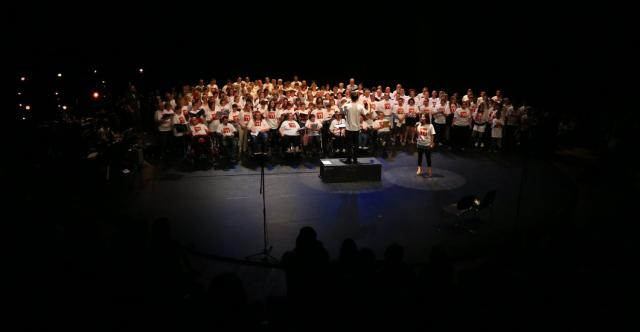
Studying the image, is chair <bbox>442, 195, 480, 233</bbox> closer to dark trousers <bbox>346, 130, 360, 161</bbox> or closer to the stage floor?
the stage floor

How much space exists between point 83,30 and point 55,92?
125 inches

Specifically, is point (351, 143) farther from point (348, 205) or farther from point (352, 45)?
point (352, 45)

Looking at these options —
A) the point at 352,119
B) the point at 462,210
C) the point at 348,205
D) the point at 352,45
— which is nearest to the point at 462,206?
the point at 462,210

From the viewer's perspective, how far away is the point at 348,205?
408 inches

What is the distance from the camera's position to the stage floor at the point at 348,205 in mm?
8594

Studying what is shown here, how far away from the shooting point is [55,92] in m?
16.5

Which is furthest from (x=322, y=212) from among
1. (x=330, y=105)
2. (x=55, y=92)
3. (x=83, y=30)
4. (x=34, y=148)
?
(x=83, y=30)

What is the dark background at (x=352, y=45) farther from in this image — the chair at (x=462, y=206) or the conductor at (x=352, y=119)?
the chair at (x=462, y=206)

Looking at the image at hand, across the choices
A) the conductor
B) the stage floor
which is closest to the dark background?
the stage floor

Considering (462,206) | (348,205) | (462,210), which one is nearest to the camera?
(462,206)

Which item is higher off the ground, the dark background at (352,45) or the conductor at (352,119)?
the dark background at (352,45)

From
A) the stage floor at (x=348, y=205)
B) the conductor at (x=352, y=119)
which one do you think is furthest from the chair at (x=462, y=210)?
the conductor at (x=352, y=119)

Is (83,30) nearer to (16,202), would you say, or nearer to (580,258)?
(16,202)

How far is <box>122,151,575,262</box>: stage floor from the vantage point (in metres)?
8.59
